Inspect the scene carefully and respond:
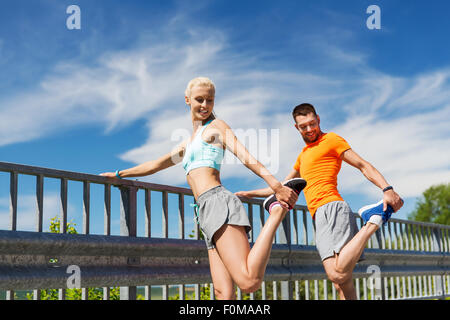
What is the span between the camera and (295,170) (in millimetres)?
5602

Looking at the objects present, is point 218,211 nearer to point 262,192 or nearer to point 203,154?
point 203,154

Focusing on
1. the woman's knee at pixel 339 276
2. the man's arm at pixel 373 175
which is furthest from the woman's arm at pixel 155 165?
the woman's knee at pixel 339 276

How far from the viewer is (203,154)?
4289mm

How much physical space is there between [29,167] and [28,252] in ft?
2.29

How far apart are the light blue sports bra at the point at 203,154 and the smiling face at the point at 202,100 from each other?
0.13 m

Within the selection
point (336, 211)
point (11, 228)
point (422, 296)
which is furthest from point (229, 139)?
point (422, 296)

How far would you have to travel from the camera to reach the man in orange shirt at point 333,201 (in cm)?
493

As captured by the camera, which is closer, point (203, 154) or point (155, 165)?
point (203, 154)

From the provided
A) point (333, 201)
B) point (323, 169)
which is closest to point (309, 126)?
point (323, 169)

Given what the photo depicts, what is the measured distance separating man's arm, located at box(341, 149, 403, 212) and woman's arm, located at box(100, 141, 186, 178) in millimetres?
1531

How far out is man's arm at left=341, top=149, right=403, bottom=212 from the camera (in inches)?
194

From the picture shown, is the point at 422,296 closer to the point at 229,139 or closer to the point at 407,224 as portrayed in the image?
the point at 407,224

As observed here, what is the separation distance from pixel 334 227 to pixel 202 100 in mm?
1725

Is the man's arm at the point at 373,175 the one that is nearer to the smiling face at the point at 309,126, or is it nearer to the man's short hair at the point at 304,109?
the smiling face at the point at 309,126
